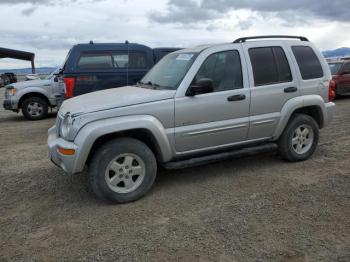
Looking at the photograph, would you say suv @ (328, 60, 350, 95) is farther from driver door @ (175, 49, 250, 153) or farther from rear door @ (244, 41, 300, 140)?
driver door @ (175, 49, 250, 153)

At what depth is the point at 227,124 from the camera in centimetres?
488

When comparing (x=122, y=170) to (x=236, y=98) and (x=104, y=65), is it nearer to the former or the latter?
(x=236, y=98)

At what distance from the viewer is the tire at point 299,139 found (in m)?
5.50

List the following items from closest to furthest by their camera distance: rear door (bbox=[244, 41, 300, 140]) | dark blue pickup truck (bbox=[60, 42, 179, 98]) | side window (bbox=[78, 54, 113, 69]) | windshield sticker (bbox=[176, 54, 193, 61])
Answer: windshield sticker (bbox=[176, 54, 193, 61]) < rear door (bbox=[244, 41, 300, 140]) < dark blue pickup truck (bbox=[60, 42, 179, 98]) < side window (bbox=[78, 54, 113, 69])

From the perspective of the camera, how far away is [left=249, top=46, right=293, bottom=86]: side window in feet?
16.9

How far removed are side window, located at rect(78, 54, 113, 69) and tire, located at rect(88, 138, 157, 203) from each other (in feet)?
15.6

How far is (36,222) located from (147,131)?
5.10 ft

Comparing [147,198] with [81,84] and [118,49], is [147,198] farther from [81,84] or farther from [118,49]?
[118,49]

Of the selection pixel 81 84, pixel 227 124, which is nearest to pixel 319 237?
pixel 227 124

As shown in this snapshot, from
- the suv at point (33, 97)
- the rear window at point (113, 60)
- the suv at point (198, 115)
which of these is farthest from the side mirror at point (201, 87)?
the suv at point (33, 97)

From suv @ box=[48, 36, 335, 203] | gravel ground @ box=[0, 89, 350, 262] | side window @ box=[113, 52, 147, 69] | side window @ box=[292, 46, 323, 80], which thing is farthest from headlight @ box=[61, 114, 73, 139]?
side window @ box=[113, 52, 147, 69]

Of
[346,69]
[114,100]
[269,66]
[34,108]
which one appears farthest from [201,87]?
[346,69]

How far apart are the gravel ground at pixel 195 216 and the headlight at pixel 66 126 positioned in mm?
843

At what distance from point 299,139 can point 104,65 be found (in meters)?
4.99
